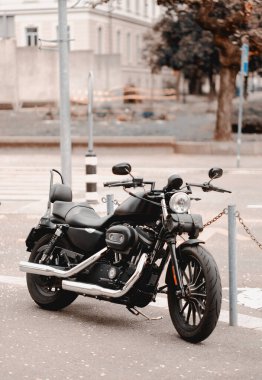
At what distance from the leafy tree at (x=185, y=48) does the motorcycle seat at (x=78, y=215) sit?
4217 centimetres

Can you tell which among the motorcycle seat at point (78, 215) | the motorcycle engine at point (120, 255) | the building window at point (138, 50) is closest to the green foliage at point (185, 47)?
the building window at point (138, 50)

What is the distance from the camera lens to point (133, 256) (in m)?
7.16

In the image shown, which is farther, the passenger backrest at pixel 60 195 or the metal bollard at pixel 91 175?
the metal bollard at pixel 91 175

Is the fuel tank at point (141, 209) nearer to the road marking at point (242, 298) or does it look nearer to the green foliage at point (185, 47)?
the road marking at point (242, 298)

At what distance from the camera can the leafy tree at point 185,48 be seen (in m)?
51.8

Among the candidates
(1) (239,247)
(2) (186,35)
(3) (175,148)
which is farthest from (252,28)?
(2) (186,35)

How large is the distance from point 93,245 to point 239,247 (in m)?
3.82

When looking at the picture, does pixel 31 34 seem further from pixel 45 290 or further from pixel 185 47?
pixel 45 290

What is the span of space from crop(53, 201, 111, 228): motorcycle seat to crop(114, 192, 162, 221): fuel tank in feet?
0.95

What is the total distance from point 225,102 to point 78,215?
64.5ft

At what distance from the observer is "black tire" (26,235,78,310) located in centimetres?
762

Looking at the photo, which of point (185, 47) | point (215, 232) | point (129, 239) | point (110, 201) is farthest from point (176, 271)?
point (185, 47)

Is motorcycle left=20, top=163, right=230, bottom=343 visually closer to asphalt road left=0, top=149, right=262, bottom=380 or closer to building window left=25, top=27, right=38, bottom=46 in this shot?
asphalt road left=0, top=149, right=262, bottom=380

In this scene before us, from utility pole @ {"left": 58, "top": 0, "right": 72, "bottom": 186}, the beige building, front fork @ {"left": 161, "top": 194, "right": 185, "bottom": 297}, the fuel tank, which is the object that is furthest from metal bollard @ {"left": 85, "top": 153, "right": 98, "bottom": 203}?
the beige building
